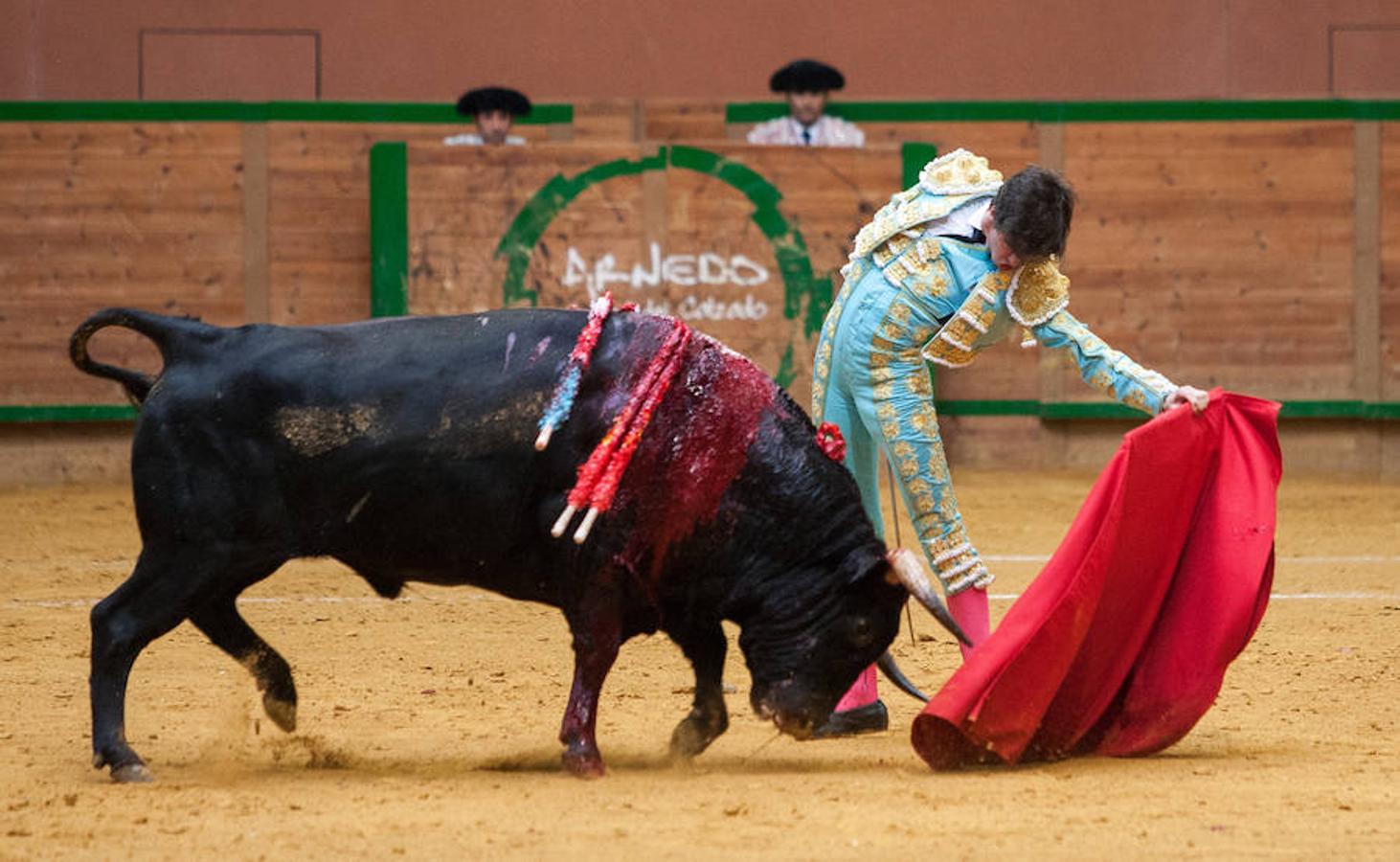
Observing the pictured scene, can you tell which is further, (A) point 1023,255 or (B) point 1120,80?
(B) point 1120,80

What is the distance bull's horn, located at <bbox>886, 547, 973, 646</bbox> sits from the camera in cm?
450

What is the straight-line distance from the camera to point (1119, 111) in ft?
38.7

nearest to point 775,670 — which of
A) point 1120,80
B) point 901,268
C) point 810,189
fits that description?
point 901,268

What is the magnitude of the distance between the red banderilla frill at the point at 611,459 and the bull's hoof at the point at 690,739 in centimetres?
54

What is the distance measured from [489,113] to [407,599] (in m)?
4.24

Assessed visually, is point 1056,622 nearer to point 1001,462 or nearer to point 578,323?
point 578,323

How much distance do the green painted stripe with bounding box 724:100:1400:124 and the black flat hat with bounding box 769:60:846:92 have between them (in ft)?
0.48

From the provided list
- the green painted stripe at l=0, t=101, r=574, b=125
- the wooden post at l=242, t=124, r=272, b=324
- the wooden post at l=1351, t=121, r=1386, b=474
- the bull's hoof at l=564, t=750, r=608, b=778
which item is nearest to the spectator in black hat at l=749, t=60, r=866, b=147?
the green painted stripe at l=0, t=101, r=574, b=125

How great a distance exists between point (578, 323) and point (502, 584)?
61cm

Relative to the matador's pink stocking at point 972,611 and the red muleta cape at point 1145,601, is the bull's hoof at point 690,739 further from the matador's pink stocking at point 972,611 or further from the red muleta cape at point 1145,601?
the matador's pink stocking at point 972,611

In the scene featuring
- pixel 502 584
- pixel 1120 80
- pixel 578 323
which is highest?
pixel 1120 80

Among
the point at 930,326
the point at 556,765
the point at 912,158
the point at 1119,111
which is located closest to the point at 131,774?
the point at 556,765

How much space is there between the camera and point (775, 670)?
185 inches

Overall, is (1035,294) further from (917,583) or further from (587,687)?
(587,687)
